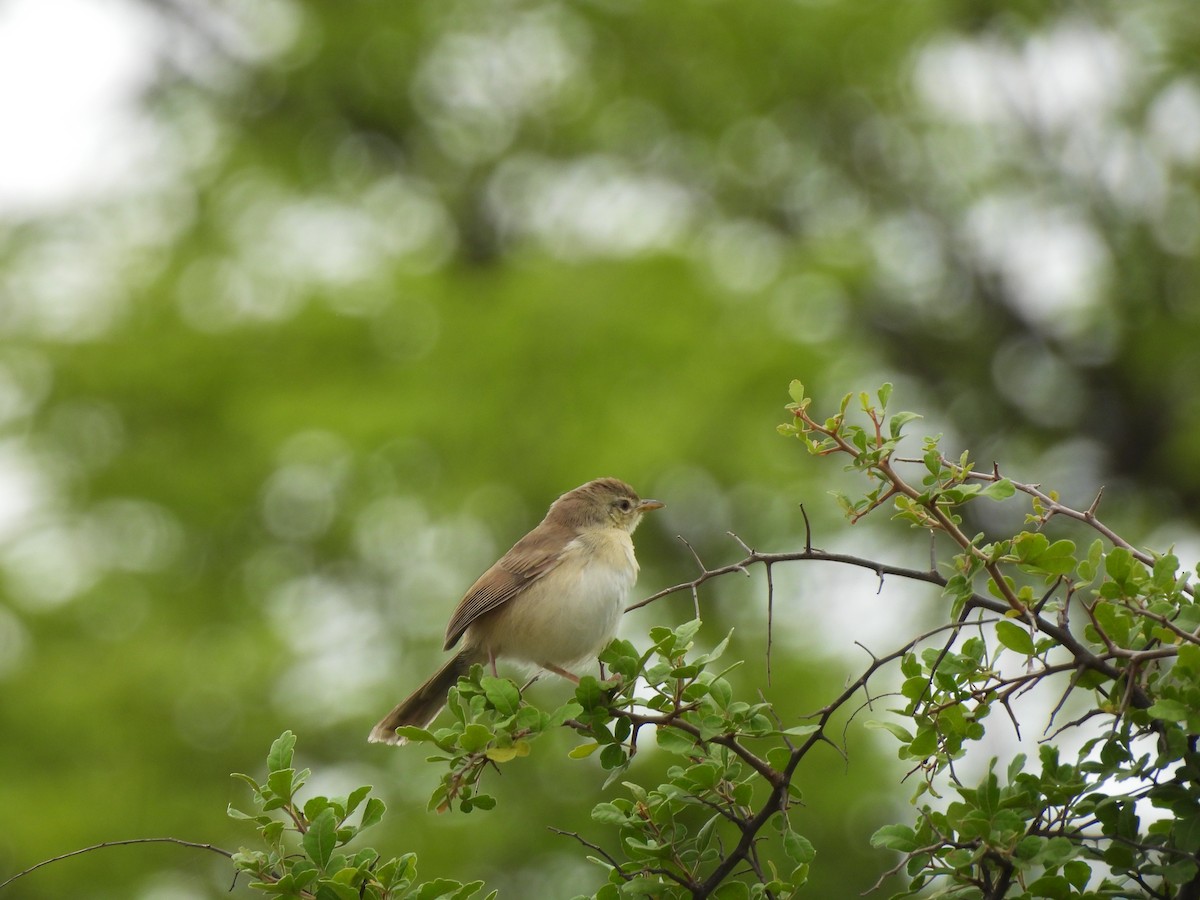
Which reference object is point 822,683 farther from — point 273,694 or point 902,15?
point 902,15

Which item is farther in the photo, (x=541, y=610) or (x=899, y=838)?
(x=541, y=610)

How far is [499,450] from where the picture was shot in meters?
9.86

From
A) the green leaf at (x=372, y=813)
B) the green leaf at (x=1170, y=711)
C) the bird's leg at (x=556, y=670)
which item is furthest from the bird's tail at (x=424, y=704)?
the green leaf at (x=1170, y=711)

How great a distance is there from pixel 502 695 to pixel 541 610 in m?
1.84

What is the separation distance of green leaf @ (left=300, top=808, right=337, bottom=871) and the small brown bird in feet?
5.91

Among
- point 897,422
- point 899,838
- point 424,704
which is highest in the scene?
point 424,704

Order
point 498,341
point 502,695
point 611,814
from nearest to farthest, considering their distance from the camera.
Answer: point 611,814 < point 502,695 < point 498,341

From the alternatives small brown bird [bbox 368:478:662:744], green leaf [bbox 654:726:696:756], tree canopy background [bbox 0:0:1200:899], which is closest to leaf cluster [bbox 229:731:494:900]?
green leaf [bbox 654:726:696:756]

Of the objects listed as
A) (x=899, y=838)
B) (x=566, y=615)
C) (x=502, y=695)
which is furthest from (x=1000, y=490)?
(x=566, y=615)

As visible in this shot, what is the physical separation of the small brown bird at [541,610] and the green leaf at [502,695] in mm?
1671

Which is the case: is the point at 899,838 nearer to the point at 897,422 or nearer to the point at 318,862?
the point at 897,422

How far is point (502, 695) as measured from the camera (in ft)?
8.61

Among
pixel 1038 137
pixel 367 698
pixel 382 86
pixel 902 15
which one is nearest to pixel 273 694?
pixel 367 698

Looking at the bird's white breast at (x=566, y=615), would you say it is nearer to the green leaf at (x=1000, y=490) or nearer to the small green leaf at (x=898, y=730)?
the small green leaf at (x=898, y=730)
